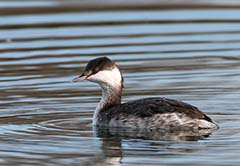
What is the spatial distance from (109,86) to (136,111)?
0.83 meters

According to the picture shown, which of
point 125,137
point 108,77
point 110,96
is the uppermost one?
point 108,77

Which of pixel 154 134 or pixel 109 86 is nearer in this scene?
pixel 154 134

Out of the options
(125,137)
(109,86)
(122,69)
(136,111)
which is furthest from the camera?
(122,69)

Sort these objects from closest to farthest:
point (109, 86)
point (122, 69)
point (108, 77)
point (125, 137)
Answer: point (125, 137), point (108, 77), point (109, 86), point (122, 69)

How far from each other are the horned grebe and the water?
0.20 metres

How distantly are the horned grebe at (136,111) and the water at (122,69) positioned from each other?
8.0 inches

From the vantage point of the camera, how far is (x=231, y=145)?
12.1 metres

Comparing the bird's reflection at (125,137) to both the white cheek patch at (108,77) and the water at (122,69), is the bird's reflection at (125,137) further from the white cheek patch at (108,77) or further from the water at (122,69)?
the white cheek patch at (108,77)

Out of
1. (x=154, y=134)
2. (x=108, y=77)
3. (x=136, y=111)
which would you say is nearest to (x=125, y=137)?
(x=154, y=134)

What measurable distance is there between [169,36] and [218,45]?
153 centimetres

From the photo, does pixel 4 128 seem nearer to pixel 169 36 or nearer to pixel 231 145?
pixel 231 145

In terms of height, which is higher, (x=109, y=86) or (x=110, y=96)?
(x=109, y=86)

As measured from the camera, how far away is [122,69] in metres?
18.0

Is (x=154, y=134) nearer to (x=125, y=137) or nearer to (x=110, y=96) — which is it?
(x=125, y=137)
